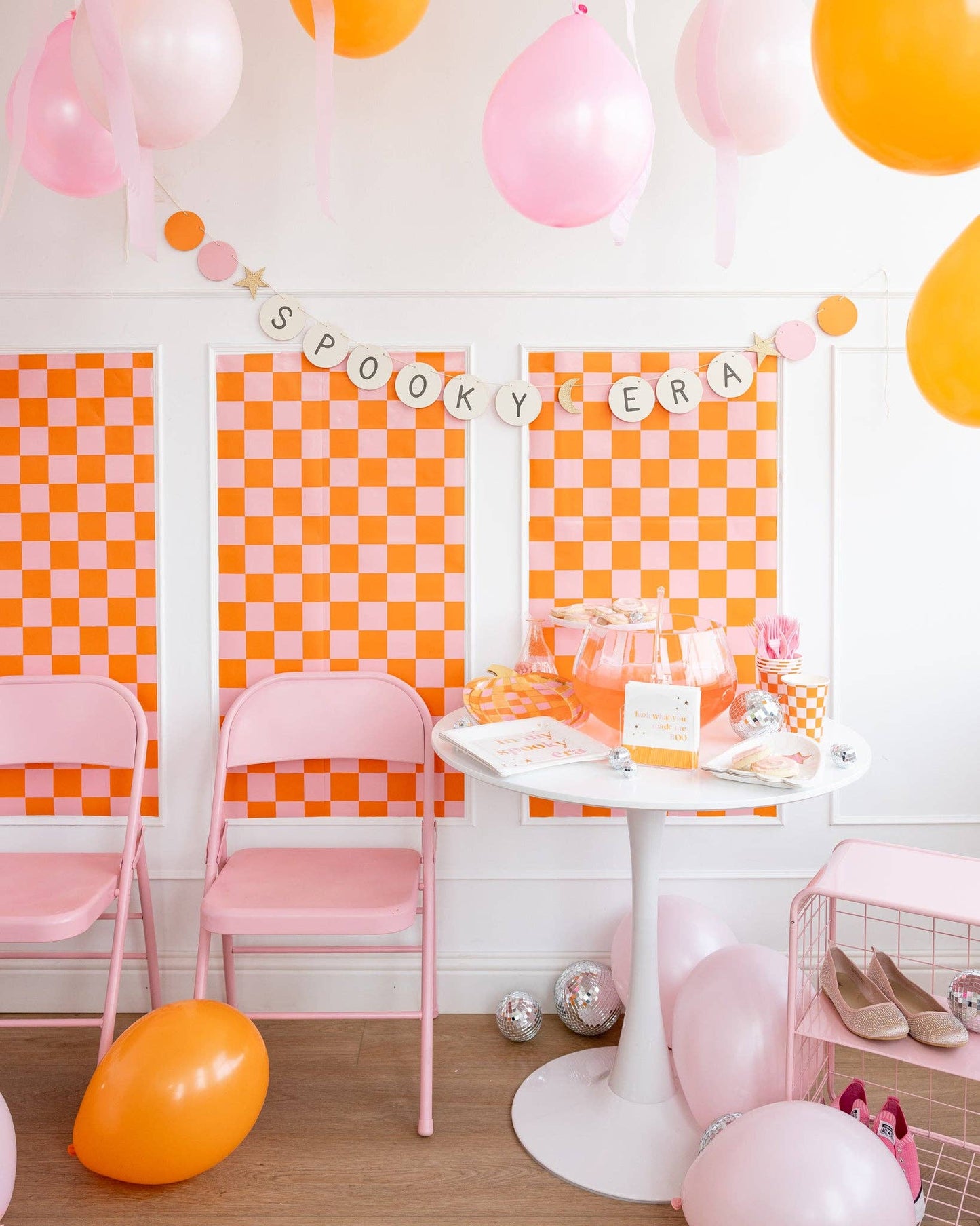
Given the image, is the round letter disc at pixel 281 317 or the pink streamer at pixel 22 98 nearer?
the pink streamer at pixel 22 98

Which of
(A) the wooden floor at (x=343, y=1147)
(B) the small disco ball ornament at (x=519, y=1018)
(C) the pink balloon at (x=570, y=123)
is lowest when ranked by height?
(A) the wooden floor at (x=343, y=1147)

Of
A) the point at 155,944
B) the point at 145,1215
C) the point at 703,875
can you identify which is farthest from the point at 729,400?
the point at 145,1215

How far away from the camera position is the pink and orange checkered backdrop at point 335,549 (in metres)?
2.38

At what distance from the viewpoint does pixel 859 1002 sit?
1.77 meters

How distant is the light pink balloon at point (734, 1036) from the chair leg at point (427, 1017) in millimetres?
526

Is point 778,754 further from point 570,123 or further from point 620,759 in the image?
point 570,123

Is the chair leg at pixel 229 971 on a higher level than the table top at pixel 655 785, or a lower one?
lower

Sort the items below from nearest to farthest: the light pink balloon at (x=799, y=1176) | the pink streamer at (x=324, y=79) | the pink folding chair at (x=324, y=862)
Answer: the light pink balloon at (x=799, y=1176), the pink streamer at (x=324, y=79), the pink folding chair at (x=324, y=862)

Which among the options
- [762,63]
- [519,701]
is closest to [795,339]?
[762,63]

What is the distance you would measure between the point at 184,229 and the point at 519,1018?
2137mm

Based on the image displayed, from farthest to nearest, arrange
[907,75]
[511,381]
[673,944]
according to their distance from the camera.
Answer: [511,381] < [673,944] < [907,75]

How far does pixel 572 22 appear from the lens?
160 cm

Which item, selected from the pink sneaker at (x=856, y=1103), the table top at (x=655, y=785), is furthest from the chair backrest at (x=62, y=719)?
the pink sneaker at (x=856, y=1103)

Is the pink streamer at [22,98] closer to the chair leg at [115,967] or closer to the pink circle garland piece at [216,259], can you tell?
the pink circle garland piece at [216,259]
